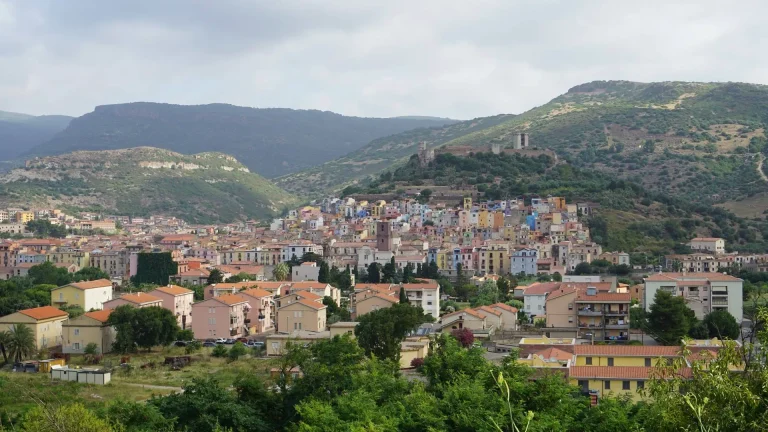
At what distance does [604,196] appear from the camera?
81.1 m

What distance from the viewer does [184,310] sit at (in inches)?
1848

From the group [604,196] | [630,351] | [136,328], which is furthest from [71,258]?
[630,351]

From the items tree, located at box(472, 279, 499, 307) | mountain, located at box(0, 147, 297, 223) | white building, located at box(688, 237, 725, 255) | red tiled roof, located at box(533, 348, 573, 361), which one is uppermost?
mountain, located at box(0, 147, 297, 223)

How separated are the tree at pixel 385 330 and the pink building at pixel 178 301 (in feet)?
44.6

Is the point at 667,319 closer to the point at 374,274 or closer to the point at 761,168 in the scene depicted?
the point at 374,274

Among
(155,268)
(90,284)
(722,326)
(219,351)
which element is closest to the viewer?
(722,326)

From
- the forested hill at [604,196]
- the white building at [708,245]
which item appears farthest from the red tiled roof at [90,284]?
the white building at [708,245]

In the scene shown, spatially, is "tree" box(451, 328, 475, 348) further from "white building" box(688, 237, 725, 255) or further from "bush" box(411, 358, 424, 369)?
"white building" box(688, 237, 725, 255)

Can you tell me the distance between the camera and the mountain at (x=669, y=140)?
101438 millimetres

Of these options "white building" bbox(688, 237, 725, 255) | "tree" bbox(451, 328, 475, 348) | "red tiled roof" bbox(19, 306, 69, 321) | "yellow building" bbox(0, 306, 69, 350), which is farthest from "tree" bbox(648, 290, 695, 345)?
"white building" bbox(688, 237, 725, 255)

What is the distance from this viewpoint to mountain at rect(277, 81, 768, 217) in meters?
101

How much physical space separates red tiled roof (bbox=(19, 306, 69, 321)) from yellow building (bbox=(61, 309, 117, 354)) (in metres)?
1.59

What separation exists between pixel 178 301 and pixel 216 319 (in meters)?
3.92

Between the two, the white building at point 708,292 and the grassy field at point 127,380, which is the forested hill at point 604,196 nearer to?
the white building at point 708,292
